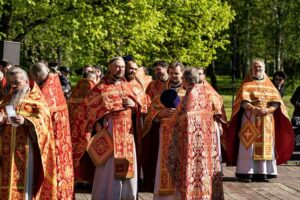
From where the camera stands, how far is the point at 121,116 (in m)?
9.94

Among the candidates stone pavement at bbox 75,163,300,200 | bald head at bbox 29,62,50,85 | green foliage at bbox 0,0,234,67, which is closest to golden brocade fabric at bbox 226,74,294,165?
stone pavement at bbox 75,163,300,200

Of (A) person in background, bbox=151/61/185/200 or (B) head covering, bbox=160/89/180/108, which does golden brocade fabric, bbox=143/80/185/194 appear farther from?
(B) head covering, bbox=160/89/180/108

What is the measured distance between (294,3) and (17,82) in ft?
136

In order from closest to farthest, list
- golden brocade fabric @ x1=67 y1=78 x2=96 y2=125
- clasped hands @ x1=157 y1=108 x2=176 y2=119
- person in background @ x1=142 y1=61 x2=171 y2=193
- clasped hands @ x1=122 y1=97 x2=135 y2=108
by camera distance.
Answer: clasped hands @ x1=157 y1=108 x2=176 y2=119
clasped hands @ x1=122 y1=97 x2=135 y2=108
person in background @ x1=142 y1=61 x2=171 y2=193
golden brocade fabric @ x1=67 y1=78 x2=96 y2=125

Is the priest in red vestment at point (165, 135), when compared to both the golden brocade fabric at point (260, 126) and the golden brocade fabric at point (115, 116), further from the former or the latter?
the golden brocade fabric at point (260, 126)

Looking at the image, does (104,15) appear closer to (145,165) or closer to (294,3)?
(145,165)

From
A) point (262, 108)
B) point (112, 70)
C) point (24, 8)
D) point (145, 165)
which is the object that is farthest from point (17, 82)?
point (24, 8)

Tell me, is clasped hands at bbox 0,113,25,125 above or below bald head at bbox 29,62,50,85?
below

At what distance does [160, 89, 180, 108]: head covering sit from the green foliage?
15.0 metres

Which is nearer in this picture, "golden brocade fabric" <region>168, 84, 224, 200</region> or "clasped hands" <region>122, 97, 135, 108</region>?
"golden brocade fabric" <region>168, 84, 224, 200</region>

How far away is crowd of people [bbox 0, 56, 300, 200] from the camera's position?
827cm

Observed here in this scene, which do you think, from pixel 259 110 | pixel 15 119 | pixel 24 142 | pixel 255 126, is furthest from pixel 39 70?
pixel 255 126

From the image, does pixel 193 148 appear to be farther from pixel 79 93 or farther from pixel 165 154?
pixel 79 93

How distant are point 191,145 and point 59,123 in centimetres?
159
